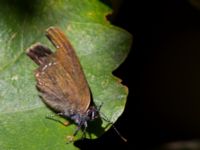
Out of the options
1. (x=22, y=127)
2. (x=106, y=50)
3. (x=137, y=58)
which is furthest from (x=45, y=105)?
(x=137, y=58)

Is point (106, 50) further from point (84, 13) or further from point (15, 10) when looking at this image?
point (15, 10)

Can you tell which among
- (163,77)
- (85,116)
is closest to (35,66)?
(85,116)

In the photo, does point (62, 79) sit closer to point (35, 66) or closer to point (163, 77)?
point (35, 66)

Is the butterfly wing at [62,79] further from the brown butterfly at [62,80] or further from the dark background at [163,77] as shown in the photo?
the dark background at [163,77]

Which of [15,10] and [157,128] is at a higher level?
[15,10]

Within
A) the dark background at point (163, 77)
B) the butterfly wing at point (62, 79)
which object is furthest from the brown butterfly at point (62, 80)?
the dark background at point (163, 77)

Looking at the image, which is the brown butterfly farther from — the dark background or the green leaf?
the dark background
